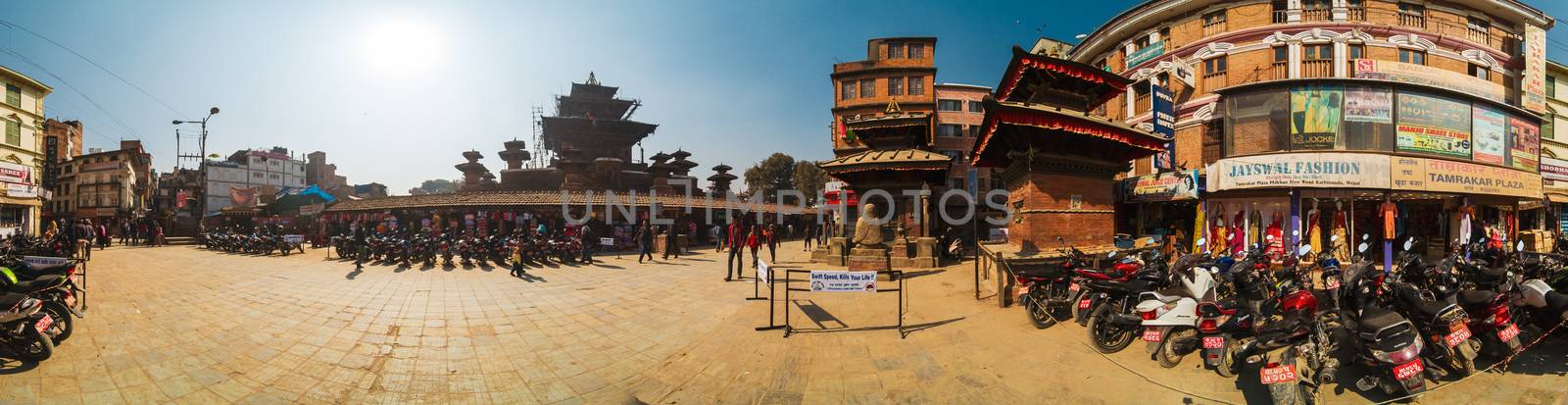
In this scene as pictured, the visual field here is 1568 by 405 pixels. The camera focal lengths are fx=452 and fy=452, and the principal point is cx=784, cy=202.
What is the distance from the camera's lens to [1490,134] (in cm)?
1284

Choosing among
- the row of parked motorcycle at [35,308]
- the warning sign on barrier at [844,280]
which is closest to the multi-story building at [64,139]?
the row of parked motorcycle at [35,308]

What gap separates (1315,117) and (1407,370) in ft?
42.8

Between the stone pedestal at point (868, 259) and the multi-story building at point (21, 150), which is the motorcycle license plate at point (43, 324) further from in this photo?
the multi-story building at point (21, 150)

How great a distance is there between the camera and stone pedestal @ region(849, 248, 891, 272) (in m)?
11.1

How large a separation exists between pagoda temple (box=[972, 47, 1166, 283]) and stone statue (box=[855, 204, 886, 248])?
2687 millimetres

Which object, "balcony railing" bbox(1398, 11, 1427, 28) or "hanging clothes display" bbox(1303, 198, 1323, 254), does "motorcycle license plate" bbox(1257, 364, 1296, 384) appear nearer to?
"hanging clothes display" bbox(1303, 198, 1323, 254)

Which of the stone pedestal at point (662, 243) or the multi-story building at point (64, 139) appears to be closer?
the stone pedestal at point (662, 243)

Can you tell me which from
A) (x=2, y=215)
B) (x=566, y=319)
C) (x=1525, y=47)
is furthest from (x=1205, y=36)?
(x=2, y=215)

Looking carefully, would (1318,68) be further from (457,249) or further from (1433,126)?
(457,249)

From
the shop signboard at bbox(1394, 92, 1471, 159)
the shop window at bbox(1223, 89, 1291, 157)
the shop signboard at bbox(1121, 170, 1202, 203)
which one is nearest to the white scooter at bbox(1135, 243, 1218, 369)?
the shop signboard at bbox(1121, 170, 1202, 203)

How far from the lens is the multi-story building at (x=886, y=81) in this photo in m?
26.3

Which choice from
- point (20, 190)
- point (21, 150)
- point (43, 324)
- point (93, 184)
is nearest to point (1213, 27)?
point (43, 324)

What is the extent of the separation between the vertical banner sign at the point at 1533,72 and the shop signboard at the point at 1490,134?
1.94 metres

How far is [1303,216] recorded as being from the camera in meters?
11.9
